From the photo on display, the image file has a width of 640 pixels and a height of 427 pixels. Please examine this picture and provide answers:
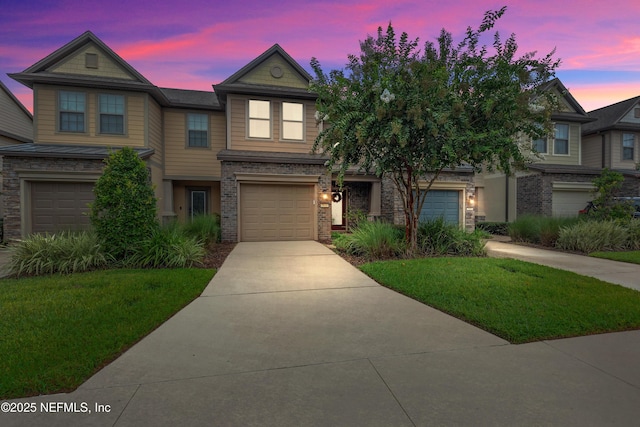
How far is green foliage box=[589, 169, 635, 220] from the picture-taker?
1166cm

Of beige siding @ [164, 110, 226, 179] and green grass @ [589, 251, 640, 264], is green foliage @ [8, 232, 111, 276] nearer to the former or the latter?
beige siding @ [164, 110, 226, 179]

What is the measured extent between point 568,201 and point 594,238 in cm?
775

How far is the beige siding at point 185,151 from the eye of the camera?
14.5m

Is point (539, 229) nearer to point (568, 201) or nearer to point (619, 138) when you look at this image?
point (568, 201)

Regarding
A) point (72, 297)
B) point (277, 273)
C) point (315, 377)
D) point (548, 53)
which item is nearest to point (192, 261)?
point (277, 273)

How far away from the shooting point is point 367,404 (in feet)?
7.98

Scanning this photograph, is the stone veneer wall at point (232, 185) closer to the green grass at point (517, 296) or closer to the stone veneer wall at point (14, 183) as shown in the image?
the stone veneer wall at point (14, 183)

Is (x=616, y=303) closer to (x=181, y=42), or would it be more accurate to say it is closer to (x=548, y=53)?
(x=548, y=53)

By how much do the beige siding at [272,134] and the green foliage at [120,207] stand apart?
549 cm

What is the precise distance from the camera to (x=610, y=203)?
1253 centimetres

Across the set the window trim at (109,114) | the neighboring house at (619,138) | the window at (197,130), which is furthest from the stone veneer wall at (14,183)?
the neighboring house at (619,138)

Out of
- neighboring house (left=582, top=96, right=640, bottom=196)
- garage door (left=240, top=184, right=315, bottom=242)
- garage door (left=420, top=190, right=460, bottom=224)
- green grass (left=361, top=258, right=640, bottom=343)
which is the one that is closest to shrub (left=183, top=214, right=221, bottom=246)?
garage door (left=240, top=184, right=315, bottom=242)

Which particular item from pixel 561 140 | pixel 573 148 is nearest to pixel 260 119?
pixel 561 140

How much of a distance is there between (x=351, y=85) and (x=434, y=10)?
3.71 meters
